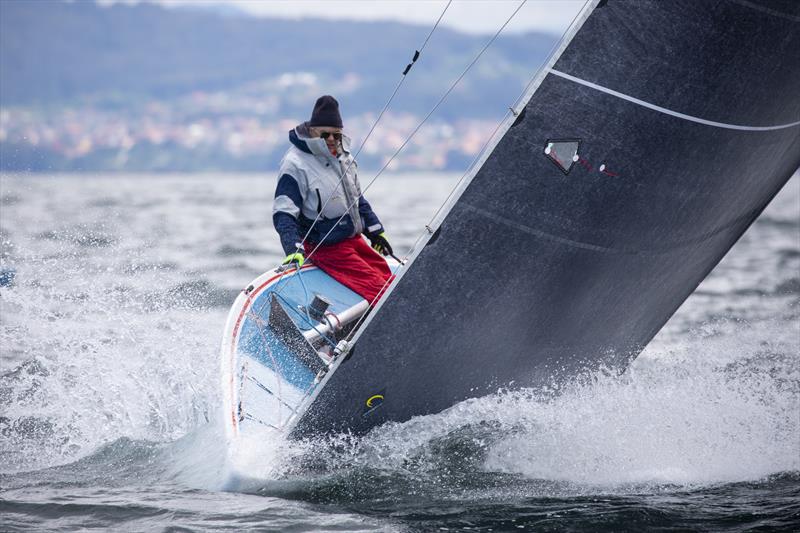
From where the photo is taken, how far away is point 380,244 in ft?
19.0

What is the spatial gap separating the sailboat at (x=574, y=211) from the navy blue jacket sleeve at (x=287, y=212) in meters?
0.71

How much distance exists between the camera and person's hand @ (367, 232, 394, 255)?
5771 millimetres

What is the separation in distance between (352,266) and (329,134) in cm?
82

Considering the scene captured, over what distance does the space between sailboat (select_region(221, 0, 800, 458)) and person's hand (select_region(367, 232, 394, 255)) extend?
50.3 inches

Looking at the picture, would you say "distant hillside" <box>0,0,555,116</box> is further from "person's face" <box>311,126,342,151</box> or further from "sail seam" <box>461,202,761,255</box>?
"sail seam" <box>461,202,761,255</box>

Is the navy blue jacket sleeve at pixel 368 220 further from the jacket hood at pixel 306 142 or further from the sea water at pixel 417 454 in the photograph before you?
the sea water at pixel 417 454

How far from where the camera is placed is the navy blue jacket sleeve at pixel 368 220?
18.9 feet

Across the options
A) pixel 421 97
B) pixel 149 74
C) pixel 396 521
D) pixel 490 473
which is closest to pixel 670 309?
pixel 490 473

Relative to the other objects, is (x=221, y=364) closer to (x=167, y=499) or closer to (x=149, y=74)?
(x=167, y=499)

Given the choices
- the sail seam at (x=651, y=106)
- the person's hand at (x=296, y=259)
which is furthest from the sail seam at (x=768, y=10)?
the person's hand at (x=296, y=259)

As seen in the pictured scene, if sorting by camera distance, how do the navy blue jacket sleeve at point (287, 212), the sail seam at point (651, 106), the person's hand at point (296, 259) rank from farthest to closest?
the navy blue jacket sleeve at point (287, 212), the person's hand at point (296, 259), the sail seam at point (651, 106)

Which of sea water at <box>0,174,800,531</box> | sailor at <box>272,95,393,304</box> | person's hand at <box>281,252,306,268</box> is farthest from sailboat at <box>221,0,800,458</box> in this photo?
sailor at <box>272,95,393,304</box>

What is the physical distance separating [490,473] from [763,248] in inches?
570

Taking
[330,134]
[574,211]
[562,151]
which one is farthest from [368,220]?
[562,151]
